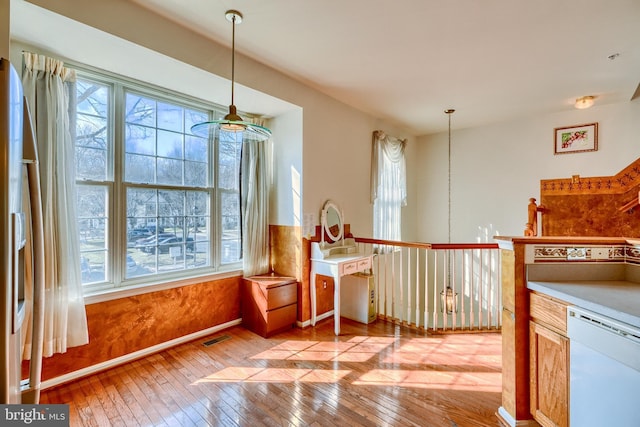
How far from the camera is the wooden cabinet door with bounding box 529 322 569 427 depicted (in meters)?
1.53

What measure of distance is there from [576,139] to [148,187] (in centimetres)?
552

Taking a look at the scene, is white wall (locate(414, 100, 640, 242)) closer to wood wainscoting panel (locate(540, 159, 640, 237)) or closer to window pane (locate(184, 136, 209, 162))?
wood wainscoting panel (locate(540, 159, 640, 237))

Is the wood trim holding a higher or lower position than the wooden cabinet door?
higher

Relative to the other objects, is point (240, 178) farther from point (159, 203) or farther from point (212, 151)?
point (159, 203)

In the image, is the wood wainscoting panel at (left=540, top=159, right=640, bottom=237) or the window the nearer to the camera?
the window

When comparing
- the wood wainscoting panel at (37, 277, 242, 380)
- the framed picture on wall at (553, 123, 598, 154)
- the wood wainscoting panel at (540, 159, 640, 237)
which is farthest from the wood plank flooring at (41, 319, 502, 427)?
the framed picture on wall at (553, 123, 598, 154)

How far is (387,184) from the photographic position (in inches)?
190

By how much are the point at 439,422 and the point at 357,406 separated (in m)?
0.53

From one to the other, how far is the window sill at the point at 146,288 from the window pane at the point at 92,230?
18 centimetres

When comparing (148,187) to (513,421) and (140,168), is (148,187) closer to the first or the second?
(140,168)

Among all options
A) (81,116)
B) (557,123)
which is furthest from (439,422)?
(557,123)

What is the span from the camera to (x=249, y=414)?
1944 mm

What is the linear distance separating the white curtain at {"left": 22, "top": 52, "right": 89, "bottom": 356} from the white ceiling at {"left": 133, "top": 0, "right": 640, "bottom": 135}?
0.91 metres

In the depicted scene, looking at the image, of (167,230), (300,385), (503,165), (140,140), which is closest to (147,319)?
(167,230)
